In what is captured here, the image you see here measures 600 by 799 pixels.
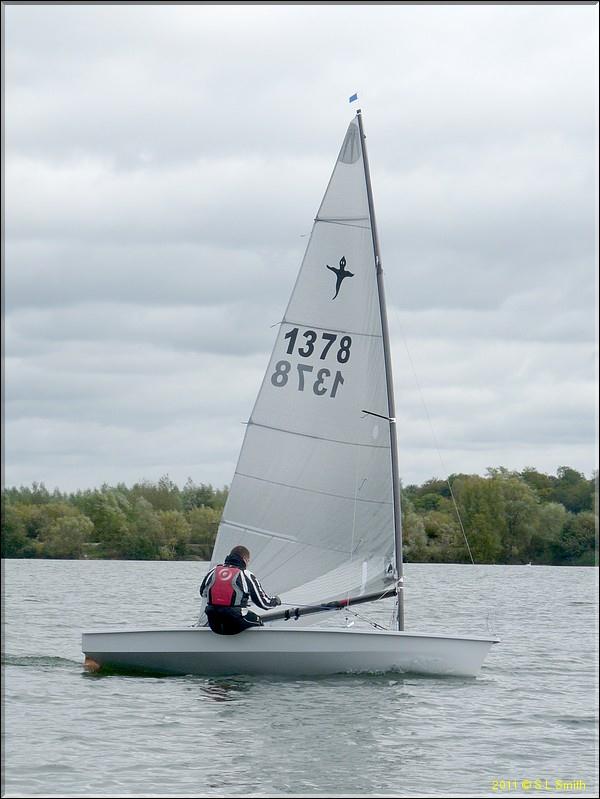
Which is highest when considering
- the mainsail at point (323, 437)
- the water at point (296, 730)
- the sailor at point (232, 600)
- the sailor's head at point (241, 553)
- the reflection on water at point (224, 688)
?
the mainsail at point (323, 437)

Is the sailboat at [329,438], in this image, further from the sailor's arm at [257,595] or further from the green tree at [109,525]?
the green tree at [109,525]

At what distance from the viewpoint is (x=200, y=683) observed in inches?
573

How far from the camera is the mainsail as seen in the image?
50.8ft

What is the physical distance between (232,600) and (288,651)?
889 millimetres

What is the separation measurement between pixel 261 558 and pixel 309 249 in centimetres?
388

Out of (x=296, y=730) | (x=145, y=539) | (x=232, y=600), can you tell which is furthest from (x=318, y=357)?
(x=145, y=539)

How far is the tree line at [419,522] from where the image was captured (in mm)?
57281

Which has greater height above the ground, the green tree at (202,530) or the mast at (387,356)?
the mast at (387,356)

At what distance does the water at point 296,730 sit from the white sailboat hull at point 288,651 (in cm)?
17

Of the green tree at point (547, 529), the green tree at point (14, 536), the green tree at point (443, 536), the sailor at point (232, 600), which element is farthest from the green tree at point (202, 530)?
the sailor at point (232, 600)

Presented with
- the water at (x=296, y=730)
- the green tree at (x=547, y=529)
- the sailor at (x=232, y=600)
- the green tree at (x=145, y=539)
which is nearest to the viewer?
the water at (x=296, y=730)

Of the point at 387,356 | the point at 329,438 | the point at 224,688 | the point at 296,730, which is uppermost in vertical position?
the point at 387,356

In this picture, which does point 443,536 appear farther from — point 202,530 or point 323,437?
point 323,437

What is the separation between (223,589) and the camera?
46.8 ft
